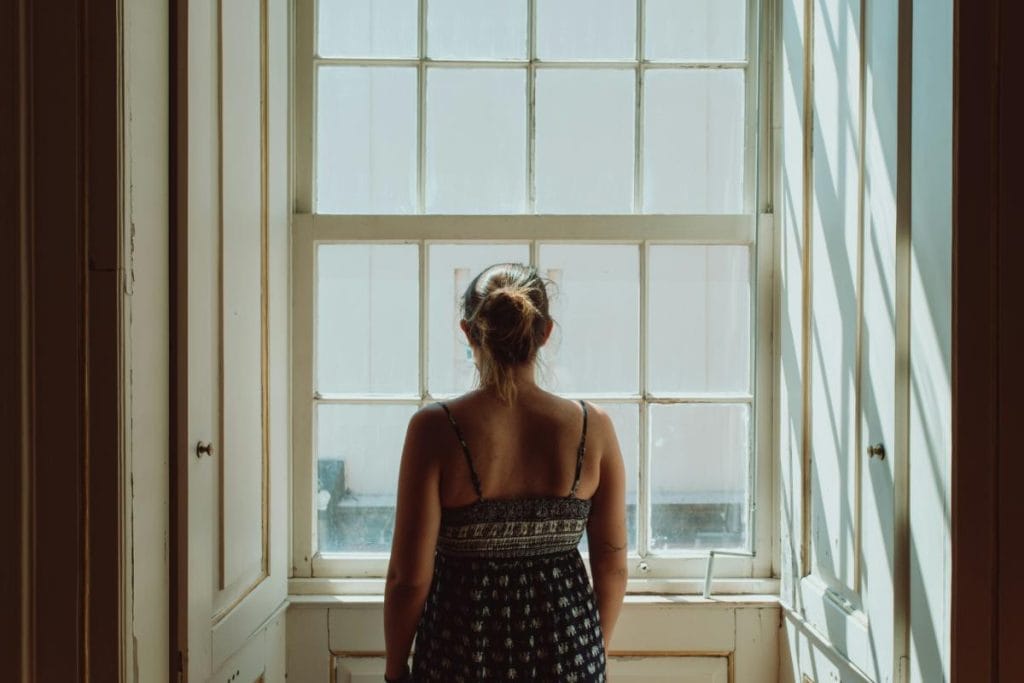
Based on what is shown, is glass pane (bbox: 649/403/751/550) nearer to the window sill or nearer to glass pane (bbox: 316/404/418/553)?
the window sill

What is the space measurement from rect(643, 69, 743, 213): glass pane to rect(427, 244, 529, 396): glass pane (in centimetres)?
40

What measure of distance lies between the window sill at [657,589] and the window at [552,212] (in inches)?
1.2

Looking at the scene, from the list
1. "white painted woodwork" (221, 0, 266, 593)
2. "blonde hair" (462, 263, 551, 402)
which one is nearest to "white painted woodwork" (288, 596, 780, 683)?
"white painted woodwork" (221, 0, 266, 593)

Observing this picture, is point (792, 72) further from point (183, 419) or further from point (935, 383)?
point (183, 419)

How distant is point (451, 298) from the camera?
2193 mm

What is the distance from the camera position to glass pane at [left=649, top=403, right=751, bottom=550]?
221cm

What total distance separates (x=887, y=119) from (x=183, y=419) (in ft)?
4.47

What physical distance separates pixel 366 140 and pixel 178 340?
92 centimetres

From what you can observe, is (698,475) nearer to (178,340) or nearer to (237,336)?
(237,336)

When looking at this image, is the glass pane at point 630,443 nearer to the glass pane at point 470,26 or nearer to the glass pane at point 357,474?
the glass pane at point 357,474

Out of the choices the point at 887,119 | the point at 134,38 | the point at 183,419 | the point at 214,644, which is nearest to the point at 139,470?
the point at 183,419

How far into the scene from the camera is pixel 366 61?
7.20ft
